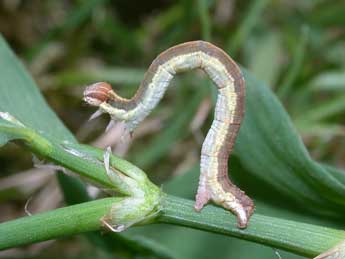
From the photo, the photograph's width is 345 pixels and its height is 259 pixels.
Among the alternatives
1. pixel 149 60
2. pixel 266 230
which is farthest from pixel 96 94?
pixel 149 60

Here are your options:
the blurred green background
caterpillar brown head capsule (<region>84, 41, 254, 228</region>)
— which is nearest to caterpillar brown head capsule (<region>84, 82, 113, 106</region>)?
caterpillar brown head capsule (<region>84, 41, 254, 228</region>)

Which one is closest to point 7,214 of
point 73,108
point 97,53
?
point 73,108

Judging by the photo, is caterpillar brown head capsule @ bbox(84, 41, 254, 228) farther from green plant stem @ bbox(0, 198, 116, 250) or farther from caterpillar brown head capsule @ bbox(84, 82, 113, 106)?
green plant stem @ bbox(0, 198, 116, 250)

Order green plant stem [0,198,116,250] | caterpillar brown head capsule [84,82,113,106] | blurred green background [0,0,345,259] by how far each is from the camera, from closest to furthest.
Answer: green plant stem [0,198,116,250], caterpillar brown head capsule [84,82,113,106], blurred green background [0,0,345,259]

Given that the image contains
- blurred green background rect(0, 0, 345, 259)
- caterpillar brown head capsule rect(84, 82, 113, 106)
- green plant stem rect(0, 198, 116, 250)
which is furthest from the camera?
blurred green background rect(0, 0, 345, 259)

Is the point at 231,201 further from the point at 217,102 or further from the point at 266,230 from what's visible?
the point at 217,102

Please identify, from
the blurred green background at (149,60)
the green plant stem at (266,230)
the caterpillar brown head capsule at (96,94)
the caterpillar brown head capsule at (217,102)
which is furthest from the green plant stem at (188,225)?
the blurred green background at (149,60)

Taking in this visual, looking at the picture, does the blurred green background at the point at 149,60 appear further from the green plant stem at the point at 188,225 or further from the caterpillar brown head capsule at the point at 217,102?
the green plant stem at the point at 188,225
